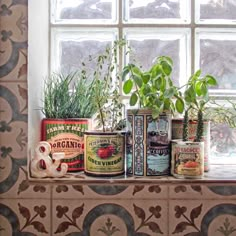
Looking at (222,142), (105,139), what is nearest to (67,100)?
(105,139)

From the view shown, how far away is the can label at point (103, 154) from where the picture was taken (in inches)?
36.0

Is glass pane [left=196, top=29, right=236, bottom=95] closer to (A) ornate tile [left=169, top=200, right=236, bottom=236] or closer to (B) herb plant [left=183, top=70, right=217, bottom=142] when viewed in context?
(B) herb plant [left=183, top=70, right=217, bottom=142]

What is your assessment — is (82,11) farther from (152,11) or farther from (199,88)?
(199,88)

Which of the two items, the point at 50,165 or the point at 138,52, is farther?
the point at 138,52

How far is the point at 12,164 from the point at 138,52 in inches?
20.6

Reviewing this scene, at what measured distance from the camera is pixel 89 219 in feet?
2.92

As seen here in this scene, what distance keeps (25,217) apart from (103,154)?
9.7 inches

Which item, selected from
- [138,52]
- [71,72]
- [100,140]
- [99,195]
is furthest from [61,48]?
[99,195]

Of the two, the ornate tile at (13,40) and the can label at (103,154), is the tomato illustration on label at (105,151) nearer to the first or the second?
the can label at (103,154)

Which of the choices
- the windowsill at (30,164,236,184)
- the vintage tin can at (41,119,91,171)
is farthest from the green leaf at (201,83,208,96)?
the vintage tin can at (41,119,91,171)

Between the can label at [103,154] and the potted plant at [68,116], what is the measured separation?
0.06 m

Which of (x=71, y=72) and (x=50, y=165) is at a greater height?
(x=71, y=72)

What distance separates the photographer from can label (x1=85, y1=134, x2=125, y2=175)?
92cm

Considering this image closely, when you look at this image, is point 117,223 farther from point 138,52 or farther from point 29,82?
point 138,52
